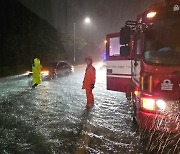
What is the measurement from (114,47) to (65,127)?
4125mm

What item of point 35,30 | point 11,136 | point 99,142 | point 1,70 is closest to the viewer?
point 99,142

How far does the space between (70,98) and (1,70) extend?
16.7 metres

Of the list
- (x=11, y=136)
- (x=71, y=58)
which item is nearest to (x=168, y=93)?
(x=11, y=136)

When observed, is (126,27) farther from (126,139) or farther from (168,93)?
(126,139)

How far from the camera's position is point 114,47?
11.1 m

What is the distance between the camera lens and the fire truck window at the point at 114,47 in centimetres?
1091

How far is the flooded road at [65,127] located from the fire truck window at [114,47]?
1942mm

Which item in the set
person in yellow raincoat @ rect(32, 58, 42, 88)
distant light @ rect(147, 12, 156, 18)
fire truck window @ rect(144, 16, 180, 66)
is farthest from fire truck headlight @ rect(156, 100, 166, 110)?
person in yellow raincoat @ rect(32, 58, 42, 88)

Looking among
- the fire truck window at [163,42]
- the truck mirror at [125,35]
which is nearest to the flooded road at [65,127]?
the fire truck window at [163,42]

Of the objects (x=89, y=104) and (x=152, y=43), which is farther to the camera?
(x=89, y=104)

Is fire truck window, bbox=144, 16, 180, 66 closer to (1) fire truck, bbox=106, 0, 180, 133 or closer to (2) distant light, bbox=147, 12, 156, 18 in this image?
(1) fire truck, bbox=106, 0, 180, 133

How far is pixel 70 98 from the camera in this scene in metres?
13.4

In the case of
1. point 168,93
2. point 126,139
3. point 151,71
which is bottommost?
point 126,139

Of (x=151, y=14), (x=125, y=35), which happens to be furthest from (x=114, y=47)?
(x=151, y=14)
